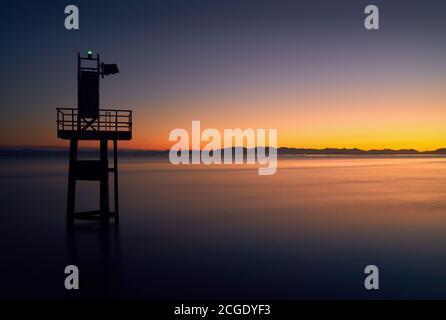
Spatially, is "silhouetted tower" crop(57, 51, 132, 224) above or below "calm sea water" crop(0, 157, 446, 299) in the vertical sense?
above

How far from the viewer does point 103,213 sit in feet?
64.2

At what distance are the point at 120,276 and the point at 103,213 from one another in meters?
7.07

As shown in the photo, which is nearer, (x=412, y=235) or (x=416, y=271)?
(x=416, y=271)

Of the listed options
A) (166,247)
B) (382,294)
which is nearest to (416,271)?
(382,294)

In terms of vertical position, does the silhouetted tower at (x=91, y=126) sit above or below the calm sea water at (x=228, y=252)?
above

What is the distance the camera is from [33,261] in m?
14.7

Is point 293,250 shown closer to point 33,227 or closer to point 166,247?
point 166,247

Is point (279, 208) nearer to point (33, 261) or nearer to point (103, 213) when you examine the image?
point (103, 213)
